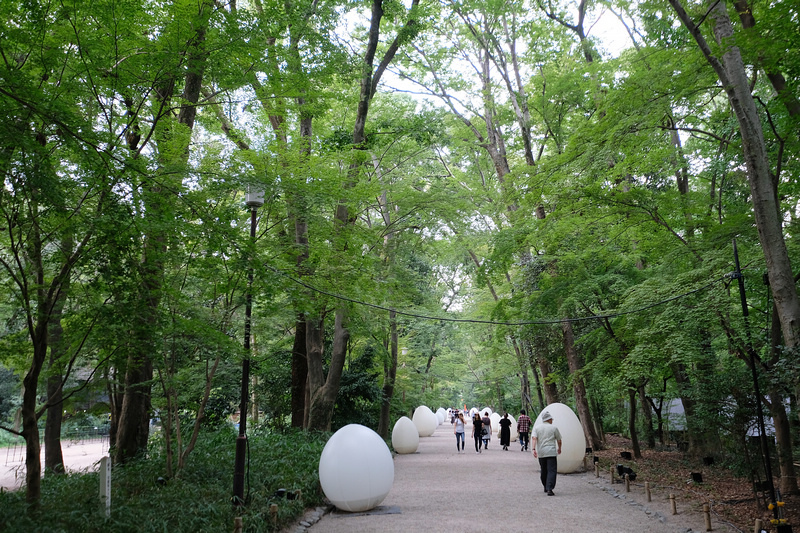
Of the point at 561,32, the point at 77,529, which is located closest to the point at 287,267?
the point at 77,529

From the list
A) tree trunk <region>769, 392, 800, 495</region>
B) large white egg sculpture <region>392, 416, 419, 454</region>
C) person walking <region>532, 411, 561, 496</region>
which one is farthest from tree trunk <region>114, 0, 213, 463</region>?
large white egg sculpture <region>392, 416, 419, 454</region>

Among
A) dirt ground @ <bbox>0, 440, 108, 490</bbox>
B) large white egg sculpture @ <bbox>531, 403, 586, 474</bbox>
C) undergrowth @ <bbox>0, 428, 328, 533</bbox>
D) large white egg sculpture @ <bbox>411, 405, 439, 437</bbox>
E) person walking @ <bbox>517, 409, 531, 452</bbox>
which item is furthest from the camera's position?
→ large white egg sculpture @ <bbox>411, 405, 439, 437</bbox>

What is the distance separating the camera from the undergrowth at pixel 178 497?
19.0 ft

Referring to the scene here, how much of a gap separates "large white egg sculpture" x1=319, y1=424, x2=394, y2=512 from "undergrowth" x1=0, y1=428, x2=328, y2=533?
0.63 metres

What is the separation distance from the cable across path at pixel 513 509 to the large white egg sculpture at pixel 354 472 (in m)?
0.27

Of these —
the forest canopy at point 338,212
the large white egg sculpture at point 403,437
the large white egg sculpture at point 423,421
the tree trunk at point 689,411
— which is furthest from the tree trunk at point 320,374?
the large white egg sculpture at point 423,421

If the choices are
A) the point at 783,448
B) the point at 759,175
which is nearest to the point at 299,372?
the point at 783,448

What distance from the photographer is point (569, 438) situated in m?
12.8

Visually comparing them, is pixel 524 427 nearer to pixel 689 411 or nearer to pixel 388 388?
pixel 388 388

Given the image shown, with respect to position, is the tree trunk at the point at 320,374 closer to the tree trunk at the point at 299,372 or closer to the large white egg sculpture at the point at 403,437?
the tree trunk at the point at 299,372

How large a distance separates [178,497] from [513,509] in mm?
5386

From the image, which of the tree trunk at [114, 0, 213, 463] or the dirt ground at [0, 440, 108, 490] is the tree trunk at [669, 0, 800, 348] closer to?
the tree trunk at [114, 0, 213, 463]

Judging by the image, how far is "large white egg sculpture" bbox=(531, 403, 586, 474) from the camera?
1278 cm

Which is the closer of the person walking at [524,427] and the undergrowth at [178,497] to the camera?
the undergrowth at [178,497]
